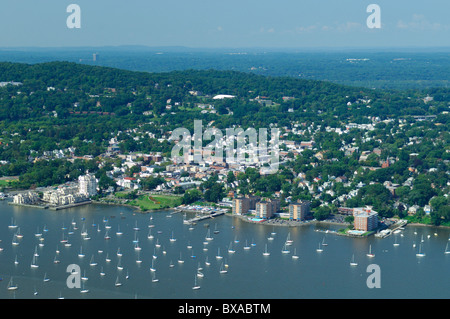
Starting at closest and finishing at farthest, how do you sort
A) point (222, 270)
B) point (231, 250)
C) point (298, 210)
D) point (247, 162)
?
point (222, 270) → point (231, 250) → point (298, 210) → point (247, 162)

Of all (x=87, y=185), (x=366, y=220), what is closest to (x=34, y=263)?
(x=87, y=185)

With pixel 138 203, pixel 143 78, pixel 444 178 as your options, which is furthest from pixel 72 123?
pixel 444 178

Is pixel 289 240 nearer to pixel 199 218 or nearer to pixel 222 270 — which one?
pixel 222 270

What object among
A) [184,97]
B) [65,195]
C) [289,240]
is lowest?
[289,240]

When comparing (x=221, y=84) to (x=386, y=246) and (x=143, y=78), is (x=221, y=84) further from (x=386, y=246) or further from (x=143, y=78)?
(x=386, y=246)

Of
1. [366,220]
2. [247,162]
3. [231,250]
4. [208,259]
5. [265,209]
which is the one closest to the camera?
[208,259]
